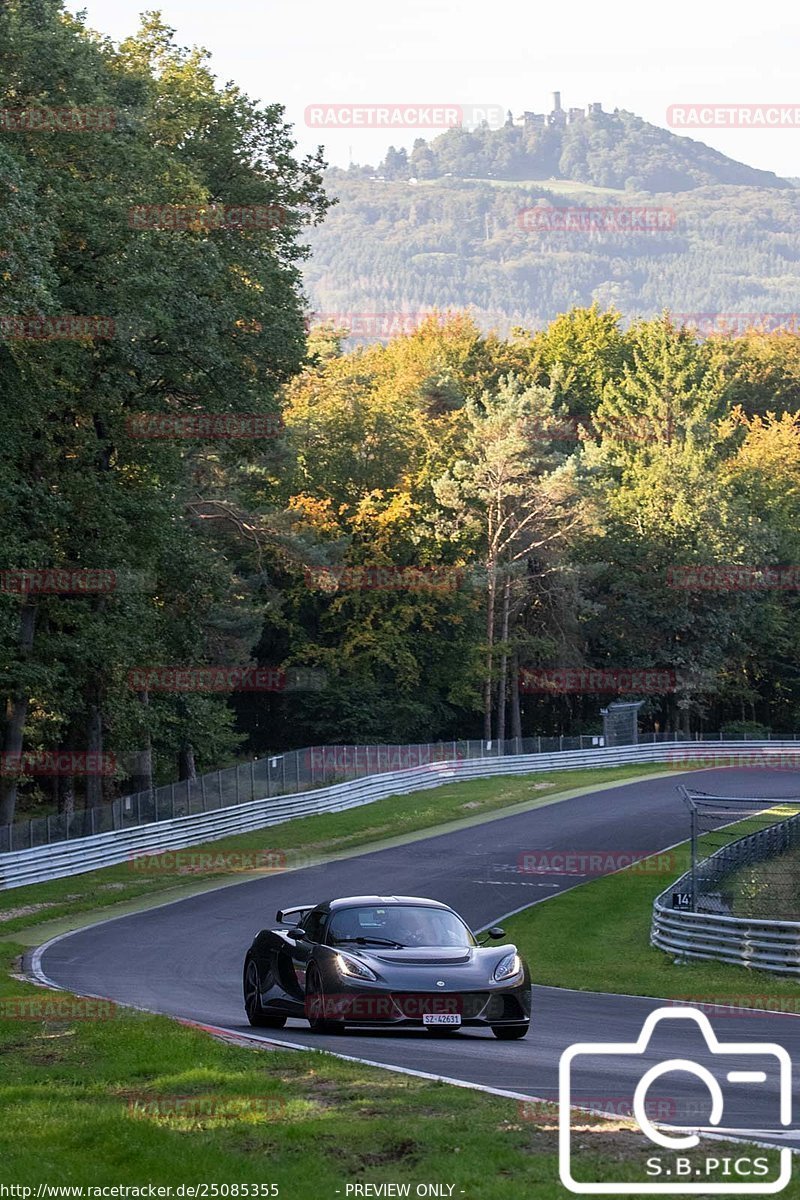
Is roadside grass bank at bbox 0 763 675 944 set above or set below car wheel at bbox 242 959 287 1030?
below

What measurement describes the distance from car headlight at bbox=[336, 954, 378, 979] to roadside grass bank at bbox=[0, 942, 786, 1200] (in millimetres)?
1870

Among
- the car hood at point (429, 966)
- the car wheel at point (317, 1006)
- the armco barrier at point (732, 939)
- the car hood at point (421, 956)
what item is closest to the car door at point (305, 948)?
the car wheel at point (317, 1006)

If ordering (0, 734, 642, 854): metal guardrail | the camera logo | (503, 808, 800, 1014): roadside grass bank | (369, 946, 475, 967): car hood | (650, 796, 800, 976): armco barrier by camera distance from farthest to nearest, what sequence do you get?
(0, 734, 642, 854): metal guardrail
(650, 796, 800, 976): armco barrier
(503, 808, 800, 1014): roadside grass bank
(369, 946, 475, 967): car hood
the camera logo

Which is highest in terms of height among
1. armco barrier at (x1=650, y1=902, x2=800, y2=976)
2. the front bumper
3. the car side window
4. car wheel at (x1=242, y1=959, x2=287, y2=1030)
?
the car side window

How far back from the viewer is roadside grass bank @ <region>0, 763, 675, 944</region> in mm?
36875

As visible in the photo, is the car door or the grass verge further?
the car door

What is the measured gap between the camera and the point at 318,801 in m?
53.8

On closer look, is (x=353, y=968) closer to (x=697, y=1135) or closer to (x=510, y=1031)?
(x=510, y=1031)

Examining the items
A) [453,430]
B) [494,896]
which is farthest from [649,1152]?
[453,430]

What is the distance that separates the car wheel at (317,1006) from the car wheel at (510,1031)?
4.96ft

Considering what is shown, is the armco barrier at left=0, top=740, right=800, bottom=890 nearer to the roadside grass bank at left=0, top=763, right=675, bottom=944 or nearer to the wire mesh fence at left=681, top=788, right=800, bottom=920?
the roadside grass bank at left=0, top=763, right=675, bottom=944

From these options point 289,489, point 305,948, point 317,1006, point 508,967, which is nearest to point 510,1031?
point 508,967

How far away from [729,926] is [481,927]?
309 inches

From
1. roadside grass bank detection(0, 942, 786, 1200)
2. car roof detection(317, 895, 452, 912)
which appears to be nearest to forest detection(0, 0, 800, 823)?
car roof detection(317, 895, 452, 912)
